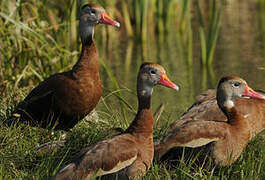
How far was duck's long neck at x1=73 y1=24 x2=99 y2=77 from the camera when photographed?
534cm

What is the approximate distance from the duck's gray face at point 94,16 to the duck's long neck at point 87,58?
6 centimetres

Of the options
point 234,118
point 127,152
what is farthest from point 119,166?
point 234,118

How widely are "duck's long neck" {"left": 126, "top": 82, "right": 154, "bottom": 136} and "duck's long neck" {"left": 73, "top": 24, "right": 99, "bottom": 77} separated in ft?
Result: 3.33

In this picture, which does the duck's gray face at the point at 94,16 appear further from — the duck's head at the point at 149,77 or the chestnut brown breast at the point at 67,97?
the duck's head at the point at 149,77

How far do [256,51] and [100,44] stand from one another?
10.2 ft

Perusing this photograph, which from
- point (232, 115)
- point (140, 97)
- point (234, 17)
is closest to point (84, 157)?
point (140, 97)

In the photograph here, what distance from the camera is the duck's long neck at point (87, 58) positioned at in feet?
17.5

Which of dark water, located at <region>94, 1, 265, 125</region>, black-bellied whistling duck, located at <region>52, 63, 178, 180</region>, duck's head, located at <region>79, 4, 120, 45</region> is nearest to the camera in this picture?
black-bellied whistling duck, located at <region>52, 63, 178, 180</region>

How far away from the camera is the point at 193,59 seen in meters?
11.3

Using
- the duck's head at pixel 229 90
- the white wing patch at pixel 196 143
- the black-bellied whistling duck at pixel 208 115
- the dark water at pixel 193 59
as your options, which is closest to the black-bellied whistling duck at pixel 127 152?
the white wing patch at pixel 196 143

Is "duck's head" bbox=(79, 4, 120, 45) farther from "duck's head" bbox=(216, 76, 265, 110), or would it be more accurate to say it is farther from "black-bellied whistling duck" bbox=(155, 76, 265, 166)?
"black-bellied whistling duck" bbox=(155, 76, 265, 166)

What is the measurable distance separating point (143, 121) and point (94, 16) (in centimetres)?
160

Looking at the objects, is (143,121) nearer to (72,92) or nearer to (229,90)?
(229,90)

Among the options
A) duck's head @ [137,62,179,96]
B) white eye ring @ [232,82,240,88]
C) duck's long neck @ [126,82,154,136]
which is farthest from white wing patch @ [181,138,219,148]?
white eye ring @ [232,82,240,88]
